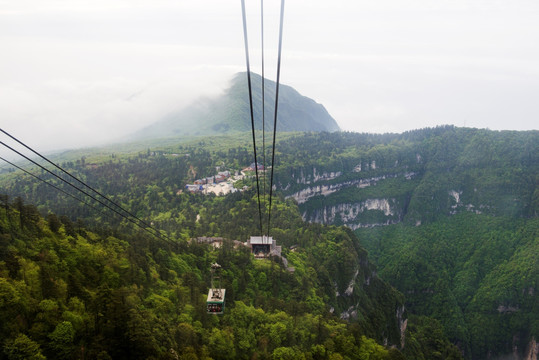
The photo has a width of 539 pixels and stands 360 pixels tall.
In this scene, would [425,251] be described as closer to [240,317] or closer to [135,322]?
[240,317]

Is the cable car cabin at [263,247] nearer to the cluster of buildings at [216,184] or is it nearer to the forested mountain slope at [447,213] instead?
the cluster of buildings at [216,184]

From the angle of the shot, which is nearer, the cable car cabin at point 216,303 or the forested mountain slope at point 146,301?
the forested mountain slope at point 146,301

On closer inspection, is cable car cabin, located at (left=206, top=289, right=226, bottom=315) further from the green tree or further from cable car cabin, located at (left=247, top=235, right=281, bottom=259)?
cable car cabin, located at (left=247, top=235, right=281, bottom=259)

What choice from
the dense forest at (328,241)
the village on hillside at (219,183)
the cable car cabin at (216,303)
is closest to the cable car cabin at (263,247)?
the dense forest at (328,241)

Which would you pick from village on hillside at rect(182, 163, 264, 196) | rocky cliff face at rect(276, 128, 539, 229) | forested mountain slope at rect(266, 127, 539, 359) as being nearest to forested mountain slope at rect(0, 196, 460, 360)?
village on hillside at rect(182, 163, 264, 196)

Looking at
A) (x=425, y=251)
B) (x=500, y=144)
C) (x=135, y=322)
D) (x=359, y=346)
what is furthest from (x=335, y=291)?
(x=500, y=144)

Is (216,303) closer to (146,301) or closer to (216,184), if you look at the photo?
(146,301)

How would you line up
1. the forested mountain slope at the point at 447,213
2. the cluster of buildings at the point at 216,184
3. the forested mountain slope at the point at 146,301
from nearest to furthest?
the forested mountain slope at the point at 146,301, the forested mountain slope at the point at 447,213, the cluster of buildings at the point at 216,184
